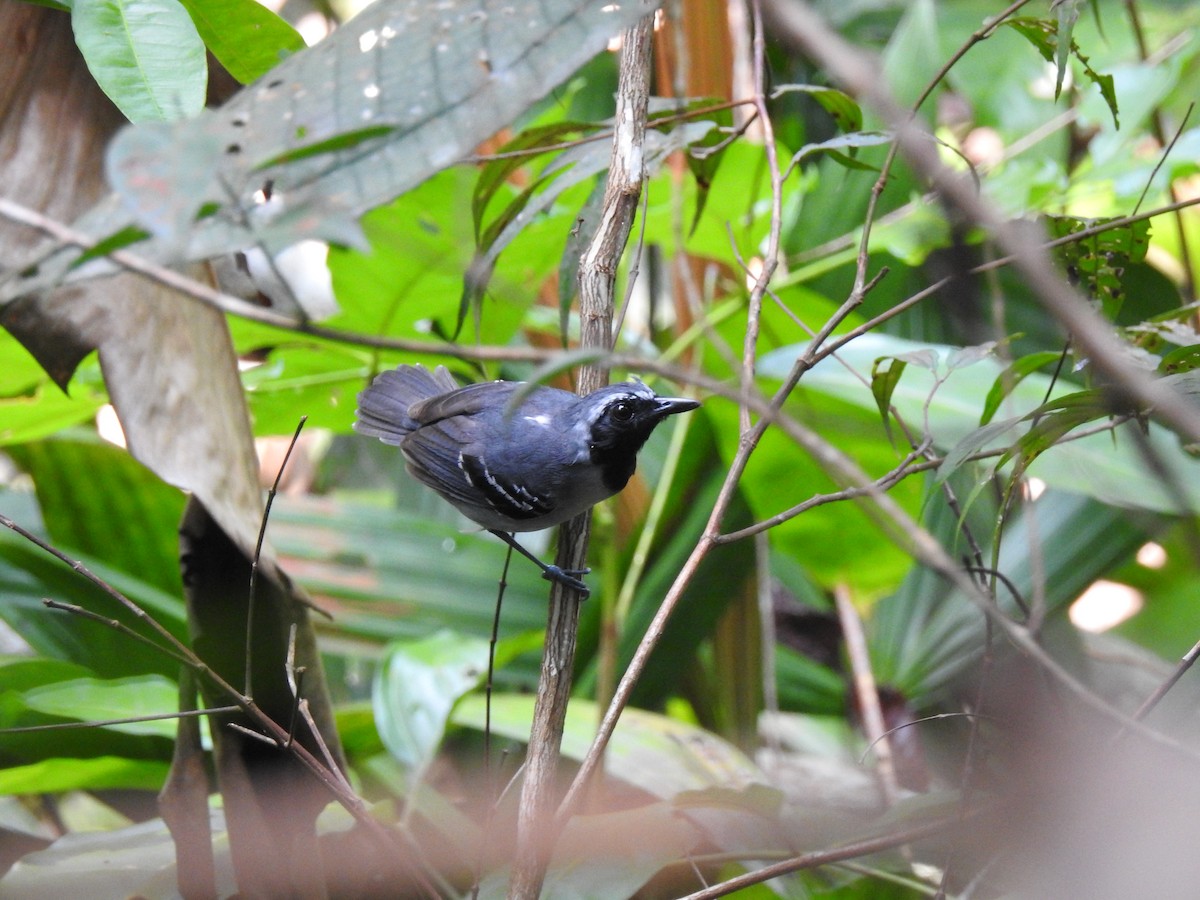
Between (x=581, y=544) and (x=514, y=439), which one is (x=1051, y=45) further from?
(x=514, y=439)

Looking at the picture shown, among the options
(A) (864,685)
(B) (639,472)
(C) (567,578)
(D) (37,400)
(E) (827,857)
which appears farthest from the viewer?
(B) (639,472)

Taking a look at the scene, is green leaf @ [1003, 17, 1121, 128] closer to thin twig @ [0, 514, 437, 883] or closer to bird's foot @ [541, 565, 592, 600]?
bird's foot @ [541, 565, 592, 600]

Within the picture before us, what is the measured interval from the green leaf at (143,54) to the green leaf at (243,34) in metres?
0.17

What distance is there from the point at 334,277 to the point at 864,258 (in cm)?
114

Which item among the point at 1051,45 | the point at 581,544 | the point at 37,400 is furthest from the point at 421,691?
the point at 1051,45

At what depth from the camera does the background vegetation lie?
737 mm

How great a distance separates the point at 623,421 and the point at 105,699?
926 mm

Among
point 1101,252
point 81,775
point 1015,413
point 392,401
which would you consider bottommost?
point 81,775

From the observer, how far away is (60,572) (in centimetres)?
207

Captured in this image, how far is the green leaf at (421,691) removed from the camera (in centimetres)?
186

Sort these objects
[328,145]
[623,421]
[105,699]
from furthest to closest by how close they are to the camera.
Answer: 1. [623,421]
2. [105,699]
3. [328,145]

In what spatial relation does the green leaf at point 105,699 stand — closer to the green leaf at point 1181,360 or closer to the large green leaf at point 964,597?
the green leaf at point 1181,360

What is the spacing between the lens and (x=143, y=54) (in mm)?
1060

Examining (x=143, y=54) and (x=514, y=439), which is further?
(x=514, y=439)
